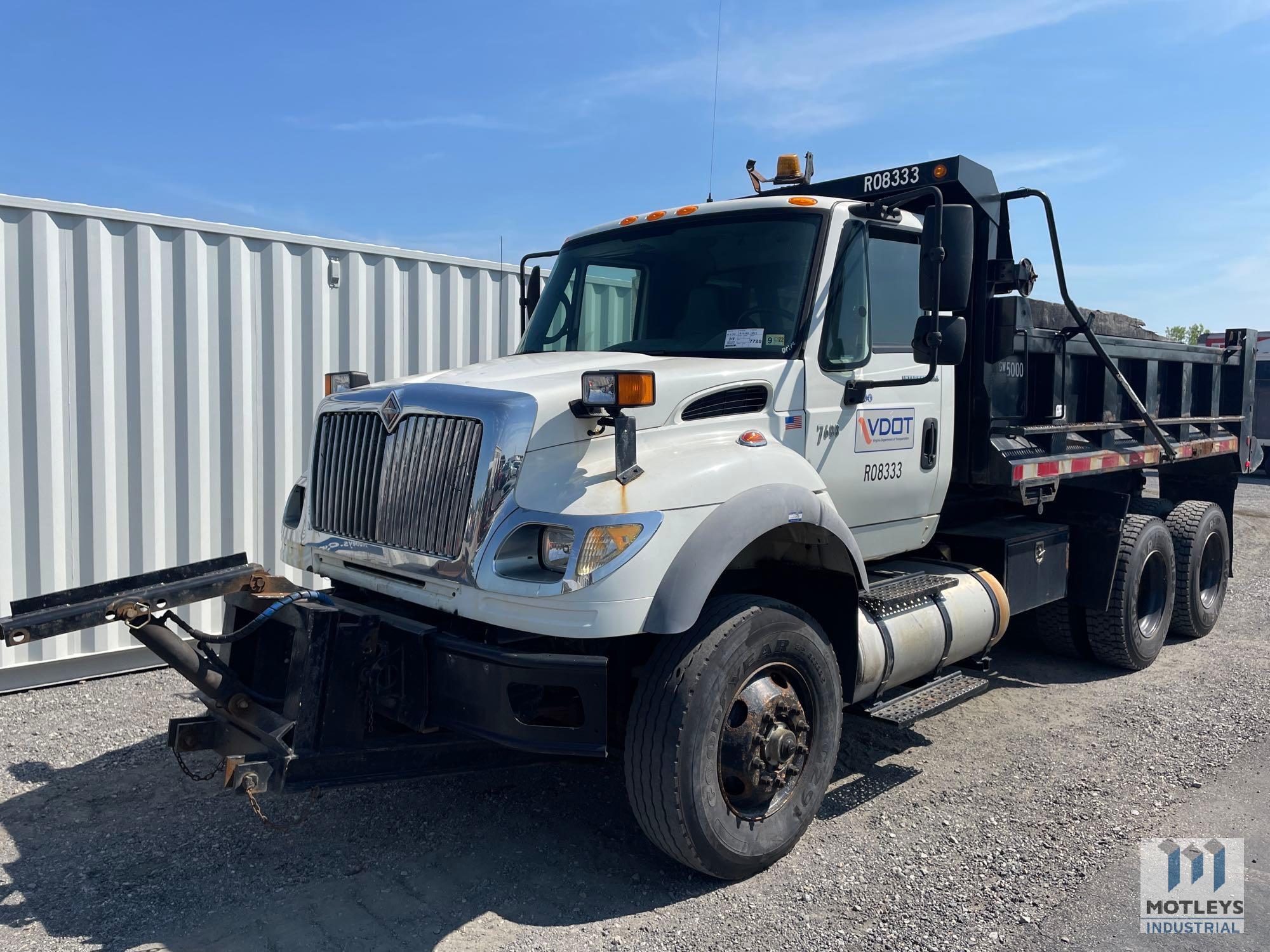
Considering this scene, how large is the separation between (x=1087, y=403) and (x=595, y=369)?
412cm

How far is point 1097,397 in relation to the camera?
6492 mm

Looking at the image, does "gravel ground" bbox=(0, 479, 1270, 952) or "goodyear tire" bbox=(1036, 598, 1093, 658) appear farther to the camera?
"goodyear tire" bbox=(1036, 598, 1093, 658)

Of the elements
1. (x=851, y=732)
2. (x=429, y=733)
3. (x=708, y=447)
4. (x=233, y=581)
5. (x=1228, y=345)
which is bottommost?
(x=851, y=732)

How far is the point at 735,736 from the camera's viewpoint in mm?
→ 3674

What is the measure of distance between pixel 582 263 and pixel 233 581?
237cm

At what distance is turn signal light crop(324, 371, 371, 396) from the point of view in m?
4.43

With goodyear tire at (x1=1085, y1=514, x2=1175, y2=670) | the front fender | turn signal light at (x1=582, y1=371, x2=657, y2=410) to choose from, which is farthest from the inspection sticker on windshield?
goodyear tire at (x1=1085, y1=514, x2=1175, y2=670)

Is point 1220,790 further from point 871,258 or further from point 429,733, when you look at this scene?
point 429,733

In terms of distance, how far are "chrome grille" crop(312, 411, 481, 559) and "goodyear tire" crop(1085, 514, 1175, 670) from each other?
5011mm

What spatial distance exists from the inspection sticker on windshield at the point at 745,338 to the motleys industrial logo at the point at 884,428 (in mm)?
638

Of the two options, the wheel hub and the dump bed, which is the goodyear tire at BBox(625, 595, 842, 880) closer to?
the wheel hub

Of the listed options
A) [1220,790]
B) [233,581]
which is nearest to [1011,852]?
[1220,790]

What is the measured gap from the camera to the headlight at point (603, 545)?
3.19 meters

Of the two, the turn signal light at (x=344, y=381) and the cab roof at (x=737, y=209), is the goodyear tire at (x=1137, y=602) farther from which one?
the turn signal light at (x=344, y=381)
